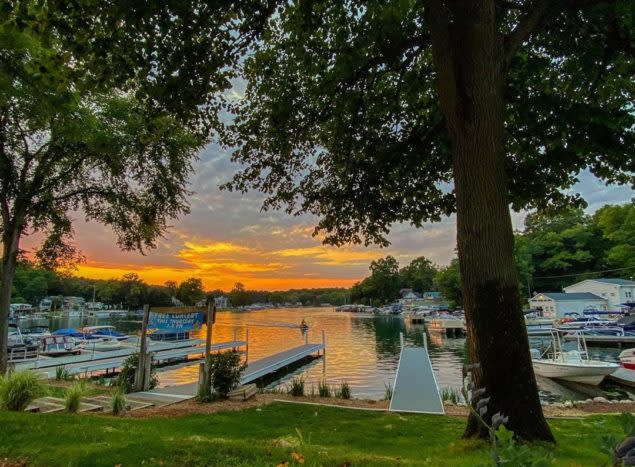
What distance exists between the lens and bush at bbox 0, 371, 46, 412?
7.87m

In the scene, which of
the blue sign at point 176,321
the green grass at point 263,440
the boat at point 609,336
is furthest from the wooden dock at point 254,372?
the boat at point 609,336

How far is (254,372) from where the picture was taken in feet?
59.2

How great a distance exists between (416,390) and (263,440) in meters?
7.59

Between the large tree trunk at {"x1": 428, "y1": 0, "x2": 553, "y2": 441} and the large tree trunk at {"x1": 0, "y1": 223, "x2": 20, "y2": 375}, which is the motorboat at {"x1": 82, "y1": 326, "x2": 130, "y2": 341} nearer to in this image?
the large tree trunk at {"x1": 0, "y1": 223, "x2": 20, "y2": 375}

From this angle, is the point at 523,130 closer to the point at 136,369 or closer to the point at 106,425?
the point at 106,425

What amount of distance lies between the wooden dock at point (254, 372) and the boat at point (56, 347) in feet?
40.2

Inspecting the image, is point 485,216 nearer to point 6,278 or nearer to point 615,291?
point 6,278

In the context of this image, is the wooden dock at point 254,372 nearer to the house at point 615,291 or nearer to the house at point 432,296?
the house at point 615,291

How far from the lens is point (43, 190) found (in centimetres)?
1341

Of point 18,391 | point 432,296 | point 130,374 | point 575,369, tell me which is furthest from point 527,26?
point 432,296

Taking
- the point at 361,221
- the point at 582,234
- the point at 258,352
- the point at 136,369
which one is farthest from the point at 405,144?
the point at 582,234

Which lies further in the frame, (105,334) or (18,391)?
(105,334)

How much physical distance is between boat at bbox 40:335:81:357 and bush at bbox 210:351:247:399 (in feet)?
59.2

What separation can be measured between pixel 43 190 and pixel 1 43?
205 inches
